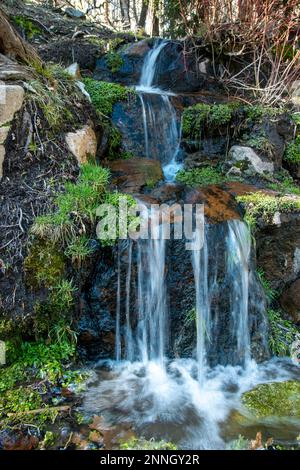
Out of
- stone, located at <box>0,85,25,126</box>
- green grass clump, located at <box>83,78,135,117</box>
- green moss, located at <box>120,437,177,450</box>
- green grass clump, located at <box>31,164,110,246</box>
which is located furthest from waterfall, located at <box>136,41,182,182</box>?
green moss, located at <box>120,437,177,450</box>

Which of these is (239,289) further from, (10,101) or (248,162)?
(10,101)

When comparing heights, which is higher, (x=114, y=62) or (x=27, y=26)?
(x=27, y=26)

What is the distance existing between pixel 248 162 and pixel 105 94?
2.92 meters

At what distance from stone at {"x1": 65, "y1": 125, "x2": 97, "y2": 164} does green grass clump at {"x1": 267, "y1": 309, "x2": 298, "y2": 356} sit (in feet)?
9.74

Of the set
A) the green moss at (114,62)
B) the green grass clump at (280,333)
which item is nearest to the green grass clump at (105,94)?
the green moss at (114,62)

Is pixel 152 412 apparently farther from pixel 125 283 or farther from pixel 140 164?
pixel 140 164

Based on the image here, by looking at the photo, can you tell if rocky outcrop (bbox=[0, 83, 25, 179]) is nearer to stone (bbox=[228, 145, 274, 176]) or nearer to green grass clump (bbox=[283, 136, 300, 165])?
stone (bbox=[228, 145, 274, 176])

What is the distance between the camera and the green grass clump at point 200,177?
5.37 metres

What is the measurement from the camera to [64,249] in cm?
333

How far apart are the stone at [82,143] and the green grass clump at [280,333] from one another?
297cm

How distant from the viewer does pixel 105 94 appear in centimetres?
636

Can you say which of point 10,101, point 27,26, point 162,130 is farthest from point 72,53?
point 10,101

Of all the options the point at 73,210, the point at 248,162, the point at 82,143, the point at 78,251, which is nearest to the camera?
the point at 78,251

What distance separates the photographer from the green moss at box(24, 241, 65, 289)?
3.19m
